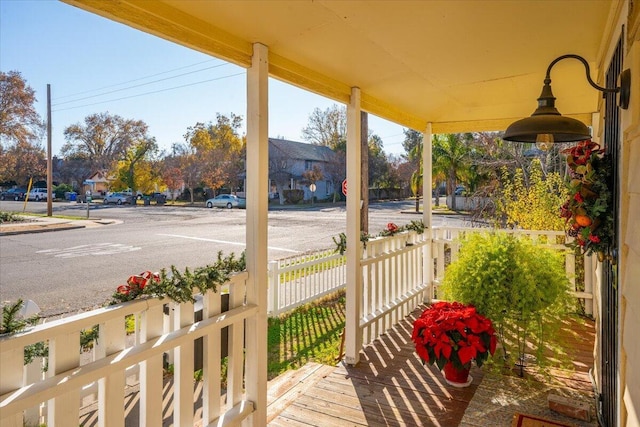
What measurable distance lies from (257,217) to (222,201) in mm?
2374

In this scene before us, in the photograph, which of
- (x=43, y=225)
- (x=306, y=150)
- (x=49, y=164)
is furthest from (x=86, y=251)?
(x=306, y=150)

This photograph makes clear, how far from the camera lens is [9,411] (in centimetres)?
105

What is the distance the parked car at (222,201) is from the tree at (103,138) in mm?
1136

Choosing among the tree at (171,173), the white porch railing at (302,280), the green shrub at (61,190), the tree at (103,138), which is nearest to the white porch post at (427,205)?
the white porch railing at (302,280)

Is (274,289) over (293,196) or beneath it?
beneath

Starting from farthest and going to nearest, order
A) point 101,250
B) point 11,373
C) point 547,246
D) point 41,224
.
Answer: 1. point 101,250
2. point 547,246
3. point 41,224
4. point 11,373

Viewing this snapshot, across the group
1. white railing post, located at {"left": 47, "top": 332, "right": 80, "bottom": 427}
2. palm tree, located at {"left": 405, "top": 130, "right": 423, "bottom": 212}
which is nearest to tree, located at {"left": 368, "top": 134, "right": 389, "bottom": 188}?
palm tree, located at {"left": 405, "top": 130, "right": 423, "bottom": 212}

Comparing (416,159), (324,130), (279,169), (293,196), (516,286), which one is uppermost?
(324,130)

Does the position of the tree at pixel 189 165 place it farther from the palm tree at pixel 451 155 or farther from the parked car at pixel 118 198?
the palm tree at pixel 451 155

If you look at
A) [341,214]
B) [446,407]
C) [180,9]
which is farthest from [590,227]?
[341,214]

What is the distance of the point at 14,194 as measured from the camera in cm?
271

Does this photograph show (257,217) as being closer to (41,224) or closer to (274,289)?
(41,224)

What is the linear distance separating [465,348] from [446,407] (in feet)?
1.30

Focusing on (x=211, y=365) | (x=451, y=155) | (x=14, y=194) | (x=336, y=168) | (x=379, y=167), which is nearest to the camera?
(x=211, y=365)
